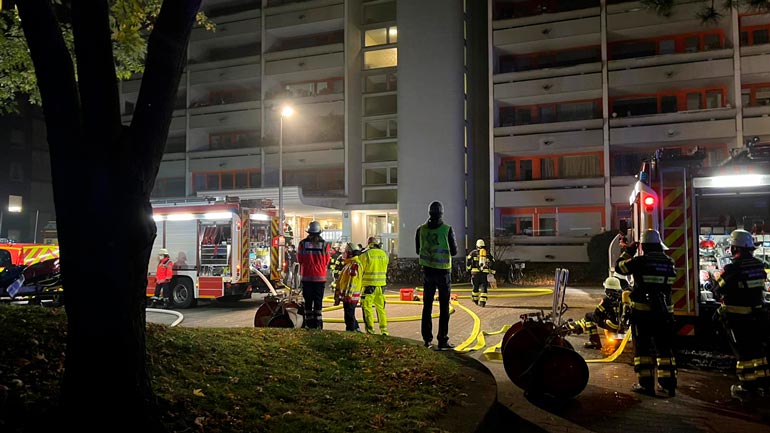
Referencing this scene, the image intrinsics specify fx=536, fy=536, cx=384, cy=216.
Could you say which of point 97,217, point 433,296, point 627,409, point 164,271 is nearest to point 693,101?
point 433,296

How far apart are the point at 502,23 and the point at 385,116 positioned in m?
8.10

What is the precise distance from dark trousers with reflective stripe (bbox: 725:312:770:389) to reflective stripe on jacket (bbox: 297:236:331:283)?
5.39 metres

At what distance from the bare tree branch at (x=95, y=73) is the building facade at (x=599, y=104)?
24198 millimetres

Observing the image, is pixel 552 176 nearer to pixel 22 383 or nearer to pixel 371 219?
pixel 371 219

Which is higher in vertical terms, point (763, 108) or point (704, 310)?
point (763, 108)

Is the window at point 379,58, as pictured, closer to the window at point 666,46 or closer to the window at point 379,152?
the window at point 379,152

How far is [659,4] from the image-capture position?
6.14m

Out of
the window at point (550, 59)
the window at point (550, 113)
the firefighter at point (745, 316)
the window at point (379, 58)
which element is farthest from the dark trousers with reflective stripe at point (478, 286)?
the window at point (379, 58)

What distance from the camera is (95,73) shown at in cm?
339

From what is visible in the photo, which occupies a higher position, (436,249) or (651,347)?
(436,249)

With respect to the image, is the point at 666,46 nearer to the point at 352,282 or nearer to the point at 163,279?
the point at 352,282

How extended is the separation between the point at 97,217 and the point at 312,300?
5363 mm

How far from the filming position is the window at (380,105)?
103 ft

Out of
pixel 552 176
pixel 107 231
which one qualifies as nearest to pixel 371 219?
pixel 552 176
